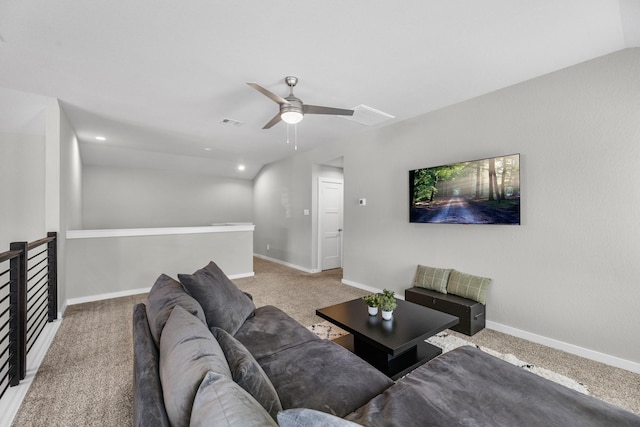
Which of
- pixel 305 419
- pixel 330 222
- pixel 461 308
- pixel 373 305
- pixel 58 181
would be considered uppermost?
pixel 58 181

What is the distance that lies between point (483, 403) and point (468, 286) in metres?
2.17

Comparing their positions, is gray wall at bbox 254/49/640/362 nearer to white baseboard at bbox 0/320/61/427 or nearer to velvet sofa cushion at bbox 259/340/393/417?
velvet sofa cushion at bbox 259/340/393/417

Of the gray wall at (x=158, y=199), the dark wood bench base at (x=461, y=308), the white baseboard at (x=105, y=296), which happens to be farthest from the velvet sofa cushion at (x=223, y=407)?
the gray wall at (x=158, y=199)

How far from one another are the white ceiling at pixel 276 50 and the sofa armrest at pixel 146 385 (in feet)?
6.55

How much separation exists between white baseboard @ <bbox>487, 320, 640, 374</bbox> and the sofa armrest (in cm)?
326

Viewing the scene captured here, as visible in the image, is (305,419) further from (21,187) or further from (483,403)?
(21,187)

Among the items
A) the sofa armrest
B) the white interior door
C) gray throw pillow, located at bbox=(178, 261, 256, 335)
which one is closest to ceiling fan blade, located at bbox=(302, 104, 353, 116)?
gray throw pillow, located at bbox=(178, 261, 256, 335)

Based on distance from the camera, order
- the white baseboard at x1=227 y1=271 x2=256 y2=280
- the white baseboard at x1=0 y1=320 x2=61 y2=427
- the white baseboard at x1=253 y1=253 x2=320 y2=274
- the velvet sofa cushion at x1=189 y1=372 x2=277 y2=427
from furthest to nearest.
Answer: the white baseboard at x1=253 y1=253 x2=320 y2=274
the white baseboard at x1=227 y1=271 x2=256 y2=280
the white baseboard at x1=0 y1=320 x2=61 y2=427
the velvet sofa cushion at x1=189 y1=372 x2=277 y2=427

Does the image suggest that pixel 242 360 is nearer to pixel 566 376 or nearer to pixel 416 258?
pixel 566 376

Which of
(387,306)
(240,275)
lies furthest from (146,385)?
(240,275)

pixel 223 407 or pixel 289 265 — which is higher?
pixel 223 407

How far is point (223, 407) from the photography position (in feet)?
2.38

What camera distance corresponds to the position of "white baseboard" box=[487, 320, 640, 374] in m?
2.26

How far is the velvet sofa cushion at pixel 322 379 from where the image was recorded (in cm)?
125
